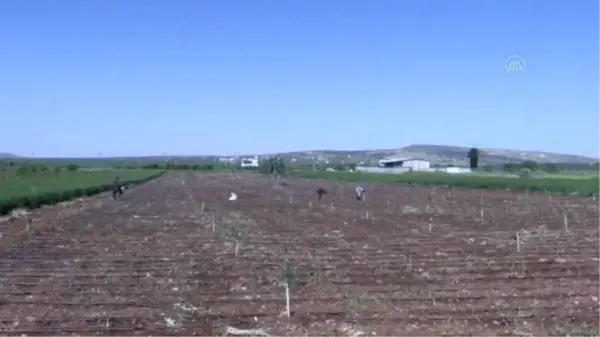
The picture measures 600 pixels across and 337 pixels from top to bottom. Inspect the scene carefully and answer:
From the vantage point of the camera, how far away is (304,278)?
1182 cm

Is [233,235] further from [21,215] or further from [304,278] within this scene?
[21,215]

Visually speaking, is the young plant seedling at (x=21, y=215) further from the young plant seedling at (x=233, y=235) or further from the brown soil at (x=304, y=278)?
the young plant seedling at (x=233, y=235)

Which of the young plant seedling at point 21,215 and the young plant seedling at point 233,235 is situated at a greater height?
the young plant seedling at point 233,235

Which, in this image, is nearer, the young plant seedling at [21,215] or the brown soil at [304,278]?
the brown soil at [304,278]

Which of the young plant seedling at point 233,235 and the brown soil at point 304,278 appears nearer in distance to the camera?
the brown soil at point 304,278

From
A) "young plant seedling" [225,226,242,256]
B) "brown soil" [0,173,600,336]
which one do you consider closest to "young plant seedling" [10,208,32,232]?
"brown soil" [0,173,600,336]

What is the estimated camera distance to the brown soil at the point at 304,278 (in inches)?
341

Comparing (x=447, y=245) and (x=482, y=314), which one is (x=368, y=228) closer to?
(x=447, y=245)

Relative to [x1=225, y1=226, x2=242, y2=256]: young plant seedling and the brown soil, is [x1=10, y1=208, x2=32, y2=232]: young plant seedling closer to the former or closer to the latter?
the brown soil

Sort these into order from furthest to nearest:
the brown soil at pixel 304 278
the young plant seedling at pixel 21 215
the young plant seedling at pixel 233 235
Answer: the young plant seedling at pixel 21 215 → the young plant seedling at pixel 233 235 → the brown soil at pixel 304 278

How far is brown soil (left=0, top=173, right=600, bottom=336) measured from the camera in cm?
866

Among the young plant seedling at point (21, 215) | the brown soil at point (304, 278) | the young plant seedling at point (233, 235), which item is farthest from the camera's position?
the young plant seedling at point (21, 215)

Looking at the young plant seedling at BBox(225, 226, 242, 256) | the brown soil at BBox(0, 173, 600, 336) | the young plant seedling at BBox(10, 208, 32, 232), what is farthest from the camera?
the young plant seedling at BBox(10, 208, 32, 232)

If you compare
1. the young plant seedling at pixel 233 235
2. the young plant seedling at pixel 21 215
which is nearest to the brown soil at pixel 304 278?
the young plant seedling at pixel 233 235
